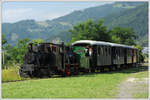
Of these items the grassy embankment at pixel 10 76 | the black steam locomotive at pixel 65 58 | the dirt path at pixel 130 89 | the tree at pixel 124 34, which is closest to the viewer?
the dirt path at pixel 130 89

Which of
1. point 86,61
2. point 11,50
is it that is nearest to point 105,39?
point 11,50

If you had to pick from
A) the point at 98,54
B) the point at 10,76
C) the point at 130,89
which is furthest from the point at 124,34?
the point at 130,89

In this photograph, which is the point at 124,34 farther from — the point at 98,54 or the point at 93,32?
the point at 98,54

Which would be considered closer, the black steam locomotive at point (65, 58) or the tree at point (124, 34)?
the black steam locomotive at point (65, 58)

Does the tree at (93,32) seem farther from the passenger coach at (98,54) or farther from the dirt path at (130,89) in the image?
Answer: the dirt path at (130,89)

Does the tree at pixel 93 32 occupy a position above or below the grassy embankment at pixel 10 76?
above

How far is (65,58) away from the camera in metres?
22.3

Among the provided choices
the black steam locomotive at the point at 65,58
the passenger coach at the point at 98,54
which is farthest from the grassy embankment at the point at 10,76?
the passenger coach at the point at 98,54

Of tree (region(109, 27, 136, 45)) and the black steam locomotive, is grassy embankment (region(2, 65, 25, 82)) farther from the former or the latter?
tree (region(109, 27, 136, 45))

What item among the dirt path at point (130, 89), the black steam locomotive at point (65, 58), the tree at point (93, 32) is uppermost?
the tree at point (93, 32)

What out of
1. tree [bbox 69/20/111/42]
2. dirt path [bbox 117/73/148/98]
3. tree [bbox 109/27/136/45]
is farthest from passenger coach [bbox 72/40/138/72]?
tree [bbox 109/27/136/45]

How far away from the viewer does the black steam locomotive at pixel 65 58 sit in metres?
20.5

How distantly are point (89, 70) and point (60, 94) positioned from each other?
16.6 meters

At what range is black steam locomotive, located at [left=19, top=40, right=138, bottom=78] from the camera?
2048cm
